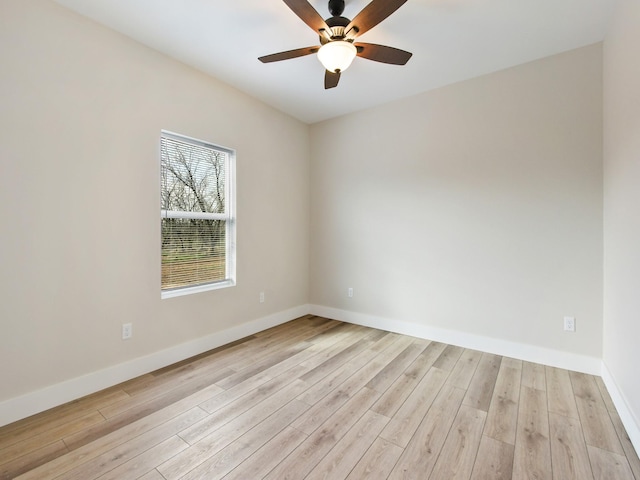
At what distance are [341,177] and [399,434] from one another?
2979 millimetres

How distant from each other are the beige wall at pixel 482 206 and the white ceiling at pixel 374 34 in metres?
0.33

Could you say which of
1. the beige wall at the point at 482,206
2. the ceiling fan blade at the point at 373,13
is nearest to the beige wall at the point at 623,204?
the beige wall at the point at 482,206

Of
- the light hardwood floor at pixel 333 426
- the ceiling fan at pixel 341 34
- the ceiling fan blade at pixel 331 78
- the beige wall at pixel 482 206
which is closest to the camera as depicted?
the light hardwood floor at pixel 333 426

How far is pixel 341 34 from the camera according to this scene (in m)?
1.98

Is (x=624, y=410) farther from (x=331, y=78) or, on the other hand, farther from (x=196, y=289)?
(x=196, y=289)

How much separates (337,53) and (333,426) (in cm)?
240

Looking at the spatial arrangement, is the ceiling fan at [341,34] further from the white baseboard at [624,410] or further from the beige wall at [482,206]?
the white baseboard at [624,410]

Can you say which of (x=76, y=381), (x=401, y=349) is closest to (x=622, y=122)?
(x=401, y=349)

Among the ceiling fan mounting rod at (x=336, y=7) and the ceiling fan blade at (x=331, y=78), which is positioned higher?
the ceiling fan mounting rod at (x=336, y=7)

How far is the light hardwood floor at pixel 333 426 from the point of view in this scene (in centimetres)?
150

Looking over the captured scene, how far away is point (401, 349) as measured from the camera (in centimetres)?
303

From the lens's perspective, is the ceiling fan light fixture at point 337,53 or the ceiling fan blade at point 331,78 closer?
the ceiling fan light fixture at point 337,53

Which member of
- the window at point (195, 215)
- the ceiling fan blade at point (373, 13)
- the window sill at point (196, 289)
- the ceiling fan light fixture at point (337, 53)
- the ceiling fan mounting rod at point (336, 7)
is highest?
the ceiling fan mounting rod at point (336, 7)

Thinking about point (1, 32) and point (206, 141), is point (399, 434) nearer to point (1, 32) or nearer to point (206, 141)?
point (206, 141)
